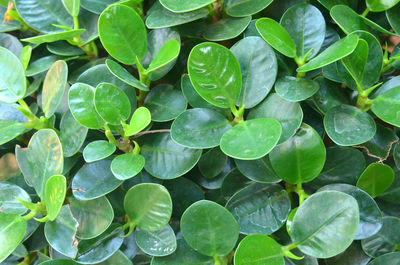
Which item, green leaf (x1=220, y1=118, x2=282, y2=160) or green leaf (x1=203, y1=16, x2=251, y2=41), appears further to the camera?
green leaf (x1=203, y1=16, x2=251, y2=41)

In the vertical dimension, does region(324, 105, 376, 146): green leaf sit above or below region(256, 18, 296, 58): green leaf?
below

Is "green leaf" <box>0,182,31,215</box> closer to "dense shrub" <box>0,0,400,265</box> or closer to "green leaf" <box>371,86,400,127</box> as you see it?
"dense shrub" <box>0,0,400,265</box>

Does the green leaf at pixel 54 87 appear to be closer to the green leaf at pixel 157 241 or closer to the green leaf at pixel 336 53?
the green leaf at pixel 157 241

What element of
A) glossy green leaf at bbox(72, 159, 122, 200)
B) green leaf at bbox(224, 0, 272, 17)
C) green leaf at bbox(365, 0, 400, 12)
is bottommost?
glossy green leaf at bbox(72, 159, 122, 200)

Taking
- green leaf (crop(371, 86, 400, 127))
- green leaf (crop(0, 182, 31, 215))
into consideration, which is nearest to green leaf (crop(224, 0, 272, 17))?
green leaf (crop(371, 86, 400, 127))

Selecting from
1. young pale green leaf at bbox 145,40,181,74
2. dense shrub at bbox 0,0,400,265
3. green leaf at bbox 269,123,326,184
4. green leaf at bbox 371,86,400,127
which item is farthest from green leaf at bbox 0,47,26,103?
green leaf at bbox 371,86,400,127
